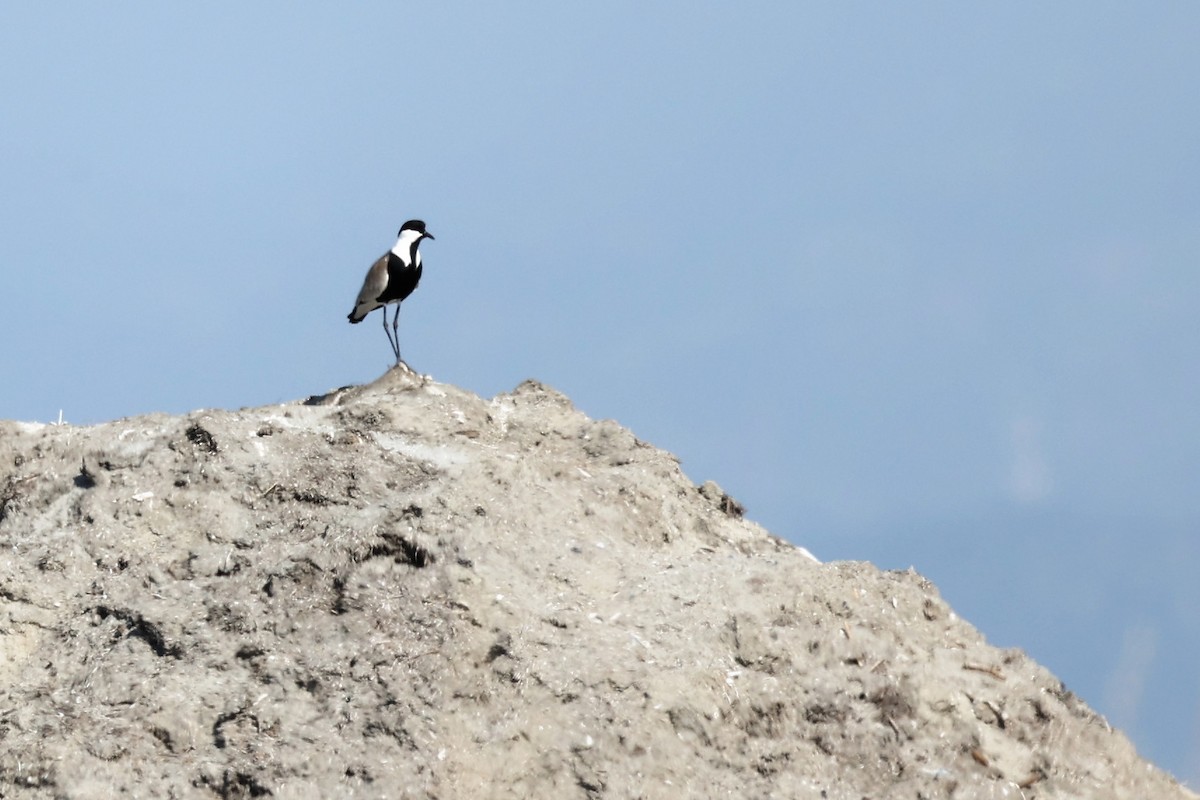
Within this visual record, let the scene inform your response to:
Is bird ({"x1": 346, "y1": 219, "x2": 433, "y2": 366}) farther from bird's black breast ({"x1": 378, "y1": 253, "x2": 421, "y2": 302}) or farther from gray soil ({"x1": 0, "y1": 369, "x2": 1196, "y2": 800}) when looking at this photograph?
gray soil ({"x1": 0, "y1": 369, "x2": 1196, "y2": 800})

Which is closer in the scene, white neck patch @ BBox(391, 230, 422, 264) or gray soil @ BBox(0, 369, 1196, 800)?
gray soil @ BBox(0, 369, 1196, 800)

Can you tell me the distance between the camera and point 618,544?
10.0 metres

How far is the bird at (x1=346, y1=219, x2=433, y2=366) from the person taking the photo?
15.4 meters

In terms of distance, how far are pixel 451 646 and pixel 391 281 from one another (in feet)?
25.2

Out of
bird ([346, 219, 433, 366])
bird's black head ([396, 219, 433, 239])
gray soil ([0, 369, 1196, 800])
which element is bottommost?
gray soil ([0, 369, 1196, 800])

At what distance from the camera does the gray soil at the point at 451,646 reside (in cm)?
803

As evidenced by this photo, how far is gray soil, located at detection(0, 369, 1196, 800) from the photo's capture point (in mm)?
8031

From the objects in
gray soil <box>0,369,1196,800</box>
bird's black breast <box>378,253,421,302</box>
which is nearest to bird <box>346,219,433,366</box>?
bird's black breast <box>378,253,421,302</box>

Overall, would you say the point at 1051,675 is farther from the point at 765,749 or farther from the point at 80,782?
the point at 80,782

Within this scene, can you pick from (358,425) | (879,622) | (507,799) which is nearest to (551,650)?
(507,799)

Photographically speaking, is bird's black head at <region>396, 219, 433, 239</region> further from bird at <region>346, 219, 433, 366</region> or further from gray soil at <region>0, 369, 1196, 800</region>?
gray soil at <region>0, 369, 1196, 800</region>

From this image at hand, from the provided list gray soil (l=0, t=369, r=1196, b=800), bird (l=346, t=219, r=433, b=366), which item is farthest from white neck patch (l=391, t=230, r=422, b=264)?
gray soil (l=0, t=369, r=1196, b=800)

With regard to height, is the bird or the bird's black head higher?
the bird's black head

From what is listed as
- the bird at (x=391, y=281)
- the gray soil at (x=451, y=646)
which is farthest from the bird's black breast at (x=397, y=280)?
the gray soil at (x=451, y=646)
